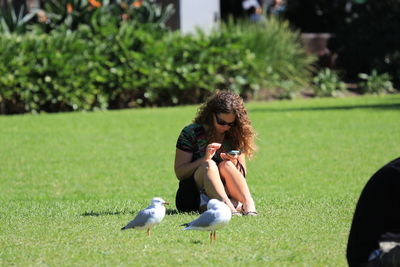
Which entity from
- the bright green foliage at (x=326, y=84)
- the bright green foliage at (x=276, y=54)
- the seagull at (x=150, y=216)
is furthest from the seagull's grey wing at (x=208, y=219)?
the bright green foliage at (x=326, y=84)

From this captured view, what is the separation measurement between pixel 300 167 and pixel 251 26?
9.40 metres

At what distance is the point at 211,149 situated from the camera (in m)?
7.58

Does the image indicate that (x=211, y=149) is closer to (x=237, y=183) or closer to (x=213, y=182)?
(x=213, y=182)

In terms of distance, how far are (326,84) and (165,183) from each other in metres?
10.9

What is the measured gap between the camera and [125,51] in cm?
1895

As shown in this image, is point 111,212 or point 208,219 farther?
point 111,212

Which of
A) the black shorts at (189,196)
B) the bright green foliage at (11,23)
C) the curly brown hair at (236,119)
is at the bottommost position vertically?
the black shorts at (189,196)

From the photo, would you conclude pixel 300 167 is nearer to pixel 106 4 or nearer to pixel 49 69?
pixel 49 69

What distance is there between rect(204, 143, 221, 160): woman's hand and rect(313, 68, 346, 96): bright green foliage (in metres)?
14.5

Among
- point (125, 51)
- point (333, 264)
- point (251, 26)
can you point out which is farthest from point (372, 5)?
point (333, 264)

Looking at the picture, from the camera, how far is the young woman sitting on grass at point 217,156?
300 inches

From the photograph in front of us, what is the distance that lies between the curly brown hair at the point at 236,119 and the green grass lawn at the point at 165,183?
2.17 ft

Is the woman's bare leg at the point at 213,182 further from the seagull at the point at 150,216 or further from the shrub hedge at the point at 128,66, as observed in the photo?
the shrub hedge at the point at 128,66

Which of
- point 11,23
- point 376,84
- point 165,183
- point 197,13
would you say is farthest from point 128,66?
point 165,183
